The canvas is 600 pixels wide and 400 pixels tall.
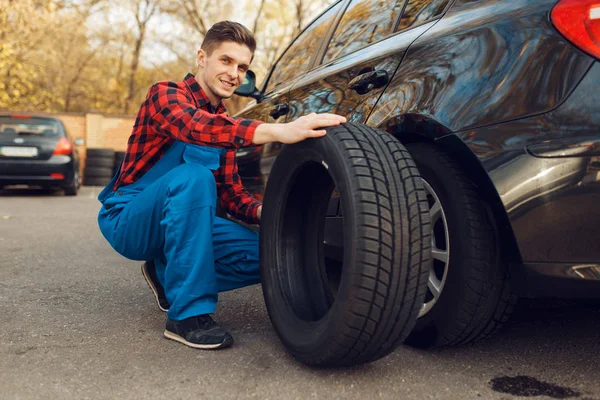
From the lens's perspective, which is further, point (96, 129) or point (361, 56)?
point (96, 129)

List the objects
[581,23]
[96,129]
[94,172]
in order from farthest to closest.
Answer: [96,129] → [94,172] → [581,23]

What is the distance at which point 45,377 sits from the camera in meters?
1.77

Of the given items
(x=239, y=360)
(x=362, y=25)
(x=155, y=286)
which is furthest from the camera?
(x=362, y=25)

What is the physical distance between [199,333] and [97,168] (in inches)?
453

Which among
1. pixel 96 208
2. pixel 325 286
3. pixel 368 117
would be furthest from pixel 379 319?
pixel 96 208

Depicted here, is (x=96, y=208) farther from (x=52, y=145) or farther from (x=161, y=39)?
(x=161, y=39)

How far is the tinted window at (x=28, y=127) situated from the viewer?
8.93 m

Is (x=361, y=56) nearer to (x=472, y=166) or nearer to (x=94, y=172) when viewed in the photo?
(x=472, y=166)

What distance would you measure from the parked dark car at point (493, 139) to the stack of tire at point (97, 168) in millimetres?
11462

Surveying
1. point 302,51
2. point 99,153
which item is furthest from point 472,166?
point 99,153

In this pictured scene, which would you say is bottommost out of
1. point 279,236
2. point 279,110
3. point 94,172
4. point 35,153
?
point 94,172

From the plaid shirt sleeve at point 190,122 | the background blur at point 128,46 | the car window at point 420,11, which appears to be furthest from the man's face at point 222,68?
the background blur at point 128,46

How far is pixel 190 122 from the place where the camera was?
2.04 meters

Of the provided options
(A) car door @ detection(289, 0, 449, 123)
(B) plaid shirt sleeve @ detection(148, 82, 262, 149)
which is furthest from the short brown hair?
(A) car door @ detection(289, 0, 449, 123)
